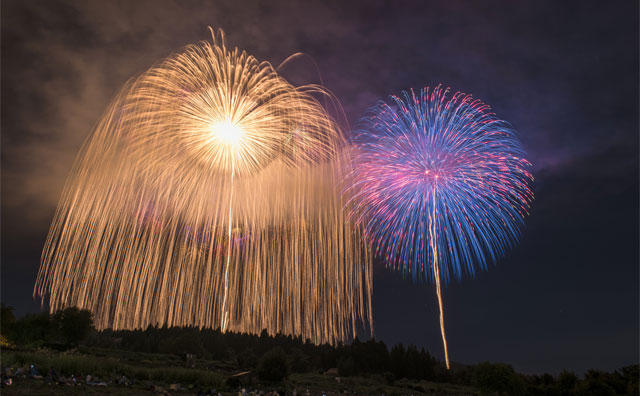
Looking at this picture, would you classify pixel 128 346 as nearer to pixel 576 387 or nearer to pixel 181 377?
pixel 181 377

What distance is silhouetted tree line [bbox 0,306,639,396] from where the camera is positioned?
29.0 m

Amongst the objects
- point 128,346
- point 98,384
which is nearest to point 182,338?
point 128,346

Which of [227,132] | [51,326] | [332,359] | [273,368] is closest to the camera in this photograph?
[273,368]

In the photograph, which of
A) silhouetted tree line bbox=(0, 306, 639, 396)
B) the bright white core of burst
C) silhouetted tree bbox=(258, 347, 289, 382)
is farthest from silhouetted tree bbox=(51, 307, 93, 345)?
silhouetted tree bbox=(258, 347, 289, 382)

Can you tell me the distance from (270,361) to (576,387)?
2401 centimetres

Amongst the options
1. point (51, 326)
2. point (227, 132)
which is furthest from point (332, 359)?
point (227, 132)

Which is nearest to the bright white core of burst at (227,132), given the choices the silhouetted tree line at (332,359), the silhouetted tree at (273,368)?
the silhouetted tree line at (332,359)

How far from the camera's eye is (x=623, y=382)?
32.2m

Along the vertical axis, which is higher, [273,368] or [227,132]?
[227,132]

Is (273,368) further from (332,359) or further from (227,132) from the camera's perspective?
(332,359)

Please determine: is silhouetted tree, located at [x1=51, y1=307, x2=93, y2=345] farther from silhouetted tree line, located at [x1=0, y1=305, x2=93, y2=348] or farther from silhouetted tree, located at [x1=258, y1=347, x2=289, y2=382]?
silhouetted tree, located at [x1=258, y1=347, x2=289, y2=382]

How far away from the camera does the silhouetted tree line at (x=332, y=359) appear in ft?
95.2

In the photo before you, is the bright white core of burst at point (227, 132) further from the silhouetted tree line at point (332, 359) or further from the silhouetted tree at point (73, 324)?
the silhouetted tree at point (73, 324)

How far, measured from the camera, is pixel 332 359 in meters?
53.2
